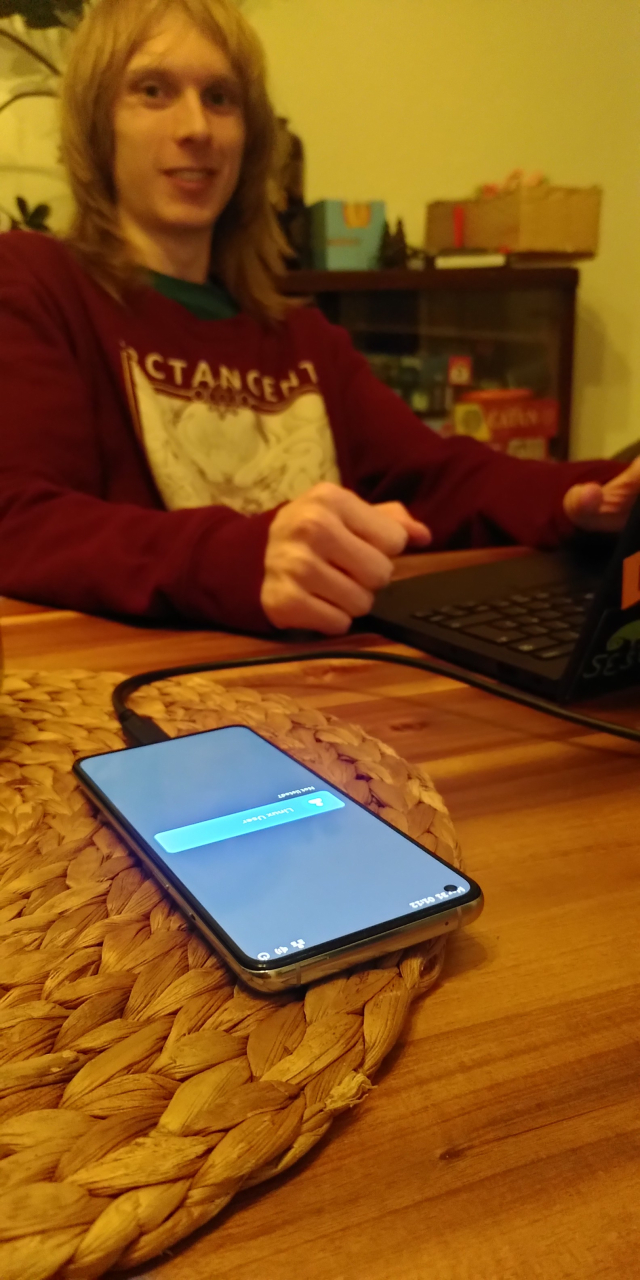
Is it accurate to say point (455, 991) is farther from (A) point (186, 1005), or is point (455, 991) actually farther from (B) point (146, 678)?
(B) point (146, 678)

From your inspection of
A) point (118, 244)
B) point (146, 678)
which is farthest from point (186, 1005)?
point (118, 244)

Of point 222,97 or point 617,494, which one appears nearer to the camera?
point 617,494

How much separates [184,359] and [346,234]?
899 millimetres

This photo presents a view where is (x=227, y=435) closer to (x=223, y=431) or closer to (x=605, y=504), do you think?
(x=223, y=431)

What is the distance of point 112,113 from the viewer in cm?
94

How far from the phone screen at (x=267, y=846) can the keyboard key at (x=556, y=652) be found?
18 centimetres

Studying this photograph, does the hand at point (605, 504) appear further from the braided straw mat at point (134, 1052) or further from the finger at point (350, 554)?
the braided straw mat at point (134, 1052)

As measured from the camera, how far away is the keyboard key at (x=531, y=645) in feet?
1.55

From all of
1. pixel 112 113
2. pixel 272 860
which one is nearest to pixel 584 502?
pixel 272 860

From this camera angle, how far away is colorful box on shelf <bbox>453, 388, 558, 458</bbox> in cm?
187

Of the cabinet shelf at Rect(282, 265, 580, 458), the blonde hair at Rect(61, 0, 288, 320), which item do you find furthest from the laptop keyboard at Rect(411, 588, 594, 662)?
the cabinet shelf at Rect(282, 265, 580, 458)

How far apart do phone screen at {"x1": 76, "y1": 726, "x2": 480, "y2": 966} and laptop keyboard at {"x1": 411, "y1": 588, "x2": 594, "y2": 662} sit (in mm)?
196

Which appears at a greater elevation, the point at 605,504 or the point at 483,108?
the point at 483,108

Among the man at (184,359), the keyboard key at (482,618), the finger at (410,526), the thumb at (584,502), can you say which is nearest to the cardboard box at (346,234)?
the man at (184,359)
